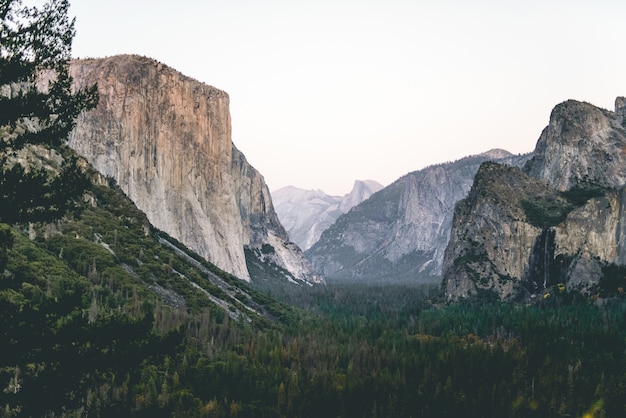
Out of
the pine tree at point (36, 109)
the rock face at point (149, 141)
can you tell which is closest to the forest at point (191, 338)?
the pine tree at point (36, 109)

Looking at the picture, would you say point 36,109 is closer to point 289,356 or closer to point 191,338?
point 191,338

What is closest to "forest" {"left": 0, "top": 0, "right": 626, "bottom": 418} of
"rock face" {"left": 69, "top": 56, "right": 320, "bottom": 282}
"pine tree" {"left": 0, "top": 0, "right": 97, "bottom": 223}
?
"pine tree" {"left": 0, "top": 0, "right": 97, "bottom": 223}

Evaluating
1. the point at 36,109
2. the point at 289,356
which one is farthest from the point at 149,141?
the point at 36,109

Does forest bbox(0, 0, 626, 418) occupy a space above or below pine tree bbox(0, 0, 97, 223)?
below

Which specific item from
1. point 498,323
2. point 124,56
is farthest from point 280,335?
point 124,56

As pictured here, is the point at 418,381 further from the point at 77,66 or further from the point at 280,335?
the point at 77,66

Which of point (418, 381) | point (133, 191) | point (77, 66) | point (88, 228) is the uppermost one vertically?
point (77, 66)

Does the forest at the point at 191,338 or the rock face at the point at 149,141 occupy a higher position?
the rock face at the point at 149,141

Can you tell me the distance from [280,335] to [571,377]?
2112 inches

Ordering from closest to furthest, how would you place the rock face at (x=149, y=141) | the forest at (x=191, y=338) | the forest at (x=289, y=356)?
the forest at (x=191, y=338), the forest at (x=289, y=356), the rock face at (x=149, y=141)

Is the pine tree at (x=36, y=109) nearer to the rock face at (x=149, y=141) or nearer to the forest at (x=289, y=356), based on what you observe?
the forest at (x=289, y=356)

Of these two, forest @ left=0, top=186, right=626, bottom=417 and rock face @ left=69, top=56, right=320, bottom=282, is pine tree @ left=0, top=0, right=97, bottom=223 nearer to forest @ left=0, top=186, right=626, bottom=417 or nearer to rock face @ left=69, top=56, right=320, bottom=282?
forest @ left=0, top=186, right=626, bottom=417

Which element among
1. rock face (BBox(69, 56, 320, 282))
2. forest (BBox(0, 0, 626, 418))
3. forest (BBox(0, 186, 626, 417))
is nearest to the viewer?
forest (BBox(0, 0, 626, 418))

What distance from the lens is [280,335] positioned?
387 feet
